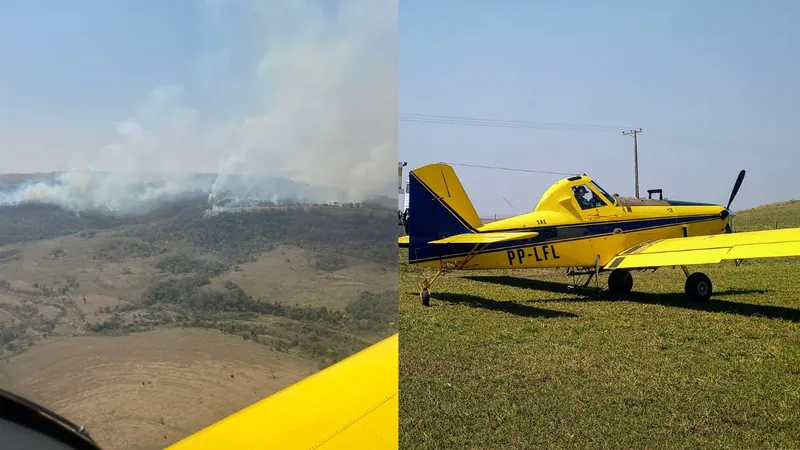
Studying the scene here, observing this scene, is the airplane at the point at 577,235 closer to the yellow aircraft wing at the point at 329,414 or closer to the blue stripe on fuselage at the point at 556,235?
the blue stripe on fuselage at the point at 556,235

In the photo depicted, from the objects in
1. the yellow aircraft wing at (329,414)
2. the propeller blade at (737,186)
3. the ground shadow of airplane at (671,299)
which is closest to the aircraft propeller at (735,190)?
the propeller blade at (737,186)

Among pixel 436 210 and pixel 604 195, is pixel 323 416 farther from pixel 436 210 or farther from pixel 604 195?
pixel 604 195

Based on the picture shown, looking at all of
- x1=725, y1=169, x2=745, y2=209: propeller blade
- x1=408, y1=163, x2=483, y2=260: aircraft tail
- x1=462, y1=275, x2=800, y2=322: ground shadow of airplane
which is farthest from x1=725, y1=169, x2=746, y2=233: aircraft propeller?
x1=408, y1=163, x2=483, y2=260: aircraft tail

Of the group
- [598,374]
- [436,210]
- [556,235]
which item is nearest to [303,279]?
[598,374]

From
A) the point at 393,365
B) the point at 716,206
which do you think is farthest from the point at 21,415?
the point at 716,206

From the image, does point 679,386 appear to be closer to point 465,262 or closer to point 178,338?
point 178,338

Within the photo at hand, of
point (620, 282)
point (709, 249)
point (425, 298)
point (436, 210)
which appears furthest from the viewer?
point (620, 282)
